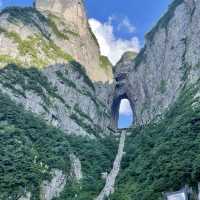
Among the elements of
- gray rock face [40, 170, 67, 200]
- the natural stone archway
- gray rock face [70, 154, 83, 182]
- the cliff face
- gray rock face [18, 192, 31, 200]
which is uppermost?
the cliff face

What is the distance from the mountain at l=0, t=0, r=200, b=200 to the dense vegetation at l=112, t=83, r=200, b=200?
158mm

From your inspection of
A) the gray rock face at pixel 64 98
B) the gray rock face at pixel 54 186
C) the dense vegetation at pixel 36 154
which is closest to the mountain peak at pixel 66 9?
the gray rock face at pixel 64 98

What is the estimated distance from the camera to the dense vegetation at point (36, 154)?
5041cm

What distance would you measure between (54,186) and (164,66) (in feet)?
168

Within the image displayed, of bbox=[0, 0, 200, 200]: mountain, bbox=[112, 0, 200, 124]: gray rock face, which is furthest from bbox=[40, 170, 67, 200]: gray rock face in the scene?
bbox=[112, 0, 200, 124]: gray rock face

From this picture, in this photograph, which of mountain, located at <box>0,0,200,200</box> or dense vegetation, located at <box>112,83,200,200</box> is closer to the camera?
dense vegetation, located at <box>112,83,200,200</box>

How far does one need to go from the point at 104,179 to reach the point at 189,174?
68.3ft

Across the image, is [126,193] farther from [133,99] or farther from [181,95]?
A: [133,99]

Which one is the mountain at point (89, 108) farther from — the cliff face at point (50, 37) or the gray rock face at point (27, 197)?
the cliff face at point (50, 37)

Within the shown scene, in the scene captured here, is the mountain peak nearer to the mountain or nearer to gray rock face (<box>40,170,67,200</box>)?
the mountain

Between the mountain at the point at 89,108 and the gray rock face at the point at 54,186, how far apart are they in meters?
0.12

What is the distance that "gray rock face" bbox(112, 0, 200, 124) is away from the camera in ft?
288

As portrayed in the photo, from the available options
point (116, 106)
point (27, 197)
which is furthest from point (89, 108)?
point (27, 197)

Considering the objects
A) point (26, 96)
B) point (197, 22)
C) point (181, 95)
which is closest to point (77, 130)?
point (26, 96)
